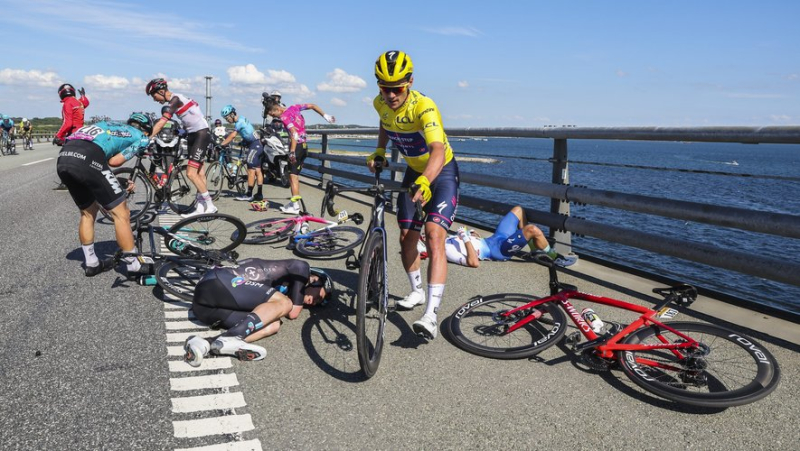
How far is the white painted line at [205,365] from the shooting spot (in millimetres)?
3336

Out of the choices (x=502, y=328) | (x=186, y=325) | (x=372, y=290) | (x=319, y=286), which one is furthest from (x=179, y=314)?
(x=502, y=328)

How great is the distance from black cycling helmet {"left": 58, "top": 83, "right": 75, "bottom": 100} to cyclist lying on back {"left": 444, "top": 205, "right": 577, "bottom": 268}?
990 cm

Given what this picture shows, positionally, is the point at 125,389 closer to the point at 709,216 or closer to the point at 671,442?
the point at 671,442

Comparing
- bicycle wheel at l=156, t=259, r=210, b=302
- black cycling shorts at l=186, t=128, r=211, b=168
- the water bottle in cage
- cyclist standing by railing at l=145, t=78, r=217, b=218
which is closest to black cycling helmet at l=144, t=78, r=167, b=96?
cyclist standing by railing at l=145, t=78, r=217, b=218

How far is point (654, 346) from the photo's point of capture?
3322mm

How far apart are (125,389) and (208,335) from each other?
3.06 ft

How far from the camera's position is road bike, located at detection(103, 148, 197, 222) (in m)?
8.77

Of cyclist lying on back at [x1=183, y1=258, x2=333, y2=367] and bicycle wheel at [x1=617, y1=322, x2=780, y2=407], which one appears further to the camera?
cyclist lying on back at [x1=183, y1=258, x2=333, y2=367]

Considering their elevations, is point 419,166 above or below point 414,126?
below

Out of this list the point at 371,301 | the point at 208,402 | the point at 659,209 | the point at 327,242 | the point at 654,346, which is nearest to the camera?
the point at 208,402

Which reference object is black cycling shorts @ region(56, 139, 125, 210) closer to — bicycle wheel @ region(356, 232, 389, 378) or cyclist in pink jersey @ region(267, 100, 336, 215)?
bicycle wheel @ region(356, 232, 389, 378)

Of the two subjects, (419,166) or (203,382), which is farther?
(419,166)

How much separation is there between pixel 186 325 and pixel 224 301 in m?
0.48

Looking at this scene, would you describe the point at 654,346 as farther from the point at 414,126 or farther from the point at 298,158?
the point at 298,158
